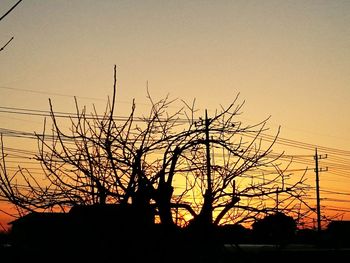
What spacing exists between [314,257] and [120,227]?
1536 centimetres

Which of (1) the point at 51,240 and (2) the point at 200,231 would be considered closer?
(2) the point at 200,231

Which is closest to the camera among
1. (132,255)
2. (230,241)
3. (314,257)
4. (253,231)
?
(132,255)

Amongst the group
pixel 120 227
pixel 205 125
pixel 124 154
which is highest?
pixel 205 125

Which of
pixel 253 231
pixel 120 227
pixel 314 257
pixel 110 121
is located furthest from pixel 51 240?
pixel 314 257

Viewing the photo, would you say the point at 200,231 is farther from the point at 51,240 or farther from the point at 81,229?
the point at 51,240

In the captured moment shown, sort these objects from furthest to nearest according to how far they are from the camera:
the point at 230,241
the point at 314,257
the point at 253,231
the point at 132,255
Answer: the point at 314,257 → the point at 253,231 → the point at 230,241 → the point at 132,255

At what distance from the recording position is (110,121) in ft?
28.8

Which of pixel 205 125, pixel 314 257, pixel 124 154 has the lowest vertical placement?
pixel 314 257

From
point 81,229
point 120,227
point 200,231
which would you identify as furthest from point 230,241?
point 81,229

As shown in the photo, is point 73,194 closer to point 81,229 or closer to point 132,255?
point 81,229

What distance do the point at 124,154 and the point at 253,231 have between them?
148 inches

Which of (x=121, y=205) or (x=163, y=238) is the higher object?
(x=121, y=205)

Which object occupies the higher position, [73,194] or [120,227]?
[73,194]

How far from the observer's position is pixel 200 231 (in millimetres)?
9070
